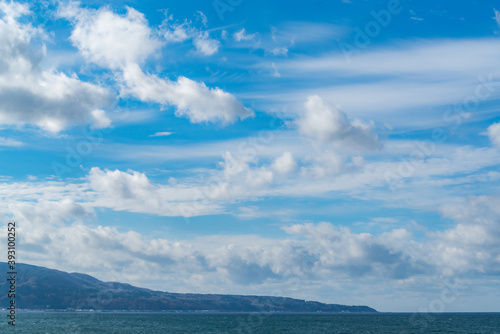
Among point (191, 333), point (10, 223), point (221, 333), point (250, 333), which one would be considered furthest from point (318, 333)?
point (10, 223)

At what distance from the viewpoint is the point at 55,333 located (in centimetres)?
18188

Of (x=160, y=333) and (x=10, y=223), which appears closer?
(x=10, y=223)

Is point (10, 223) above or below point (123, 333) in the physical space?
above

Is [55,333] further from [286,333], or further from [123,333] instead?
[286,333]

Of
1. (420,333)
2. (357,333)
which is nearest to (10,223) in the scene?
(357,333)

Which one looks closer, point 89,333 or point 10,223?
point 10,223

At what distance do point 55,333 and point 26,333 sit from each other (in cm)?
1094

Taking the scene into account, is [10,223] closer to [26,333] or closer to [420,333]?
[26,333]

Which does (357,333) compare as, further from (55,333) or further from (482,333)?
(55,333)

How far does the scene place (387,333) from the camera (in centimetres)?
18888

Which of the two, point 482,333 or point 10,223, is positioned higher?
point 10,223

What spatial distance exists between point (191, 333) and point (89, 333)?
4021 centimetres

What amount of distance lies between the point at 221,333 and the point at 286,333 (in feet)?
85.9

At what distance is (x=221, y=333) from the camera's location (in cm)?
18475
